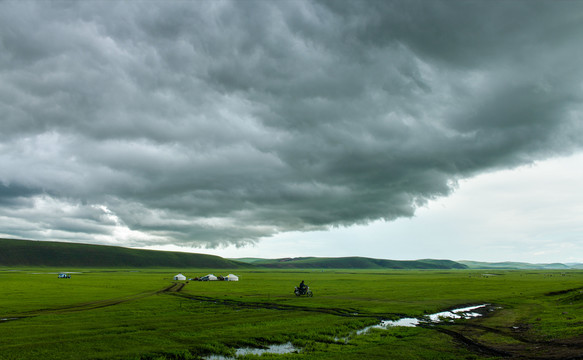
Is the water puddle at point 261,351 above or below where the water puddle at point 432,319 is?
above

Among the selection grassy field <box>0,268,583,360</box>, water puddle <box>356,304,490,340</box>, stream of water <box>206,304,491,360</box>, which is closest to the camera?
grassy field <box>0,268,583,360</box>

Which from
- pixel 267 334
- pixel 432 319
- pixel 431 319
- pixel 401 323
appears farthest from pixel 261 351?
pixel 432 319

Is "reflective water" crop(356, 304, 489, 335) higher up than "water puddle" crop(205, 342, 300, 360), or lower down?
lower down

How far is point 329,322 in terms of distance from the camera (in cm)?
3597

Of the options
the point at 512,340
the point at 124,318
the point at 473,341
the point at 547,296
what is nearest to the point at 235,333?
the point at 124,318

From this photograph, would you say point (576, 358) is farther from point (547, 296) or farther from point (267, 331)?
point (547, 296)

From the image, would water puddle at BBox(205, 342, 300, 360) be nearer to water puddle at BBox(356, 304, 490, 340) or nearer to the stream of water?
the stream of water

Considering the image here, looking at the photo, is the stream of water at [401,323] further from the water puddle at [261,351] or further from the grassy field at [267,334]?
the grassy field at [267,334]

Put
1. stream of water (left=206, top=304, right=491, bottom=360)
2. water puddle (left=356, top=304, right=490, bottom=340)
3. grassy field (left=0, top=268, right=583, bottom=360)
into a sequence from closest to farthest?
grassy field (left=0, top=268, right=583, bottom=360), stream of water (left=206, top=304, right=491, bottom=360), water puddle (left=356, top=304, right=490, bottom=340)

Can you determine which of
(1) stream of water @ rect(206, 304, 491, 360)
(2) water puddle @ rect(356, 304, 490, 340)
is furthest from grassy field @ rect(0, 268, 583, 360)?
(2) water puddle @ rect(356, 304, 490, 340)

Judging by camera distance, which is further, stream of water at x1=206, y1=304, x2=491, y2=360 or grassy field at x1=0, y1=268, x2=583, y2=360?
stream of water at x1=206, y1=304, x2=491, y2=360

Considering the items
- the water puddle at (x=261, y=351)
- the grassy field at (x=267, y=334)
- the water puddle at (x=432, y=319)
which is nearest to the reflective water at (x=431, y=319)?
the water puddle at (x=432, y=319)

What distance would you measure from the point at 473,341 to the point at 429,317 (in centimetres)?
1361

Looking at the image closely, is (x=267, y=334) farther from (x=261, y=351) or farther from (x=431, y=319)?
(x=431, y=319)
